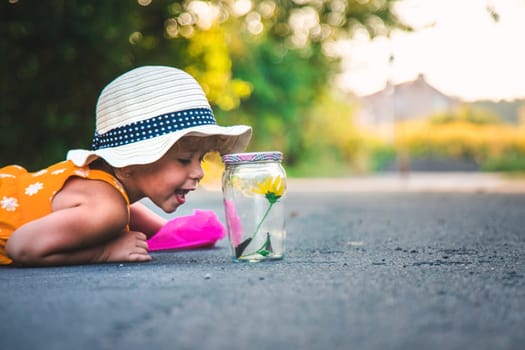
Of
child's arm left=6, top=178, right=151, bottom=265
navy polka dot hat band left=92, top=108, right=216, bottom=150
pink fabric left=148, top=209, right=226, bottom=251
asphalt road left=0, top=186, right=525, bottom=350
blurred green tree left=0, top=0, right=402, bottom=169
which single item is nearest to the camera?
asphalt road left=0, top=186, right=525, bottom=350

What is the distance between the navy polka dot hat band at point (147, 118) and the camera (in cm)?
283

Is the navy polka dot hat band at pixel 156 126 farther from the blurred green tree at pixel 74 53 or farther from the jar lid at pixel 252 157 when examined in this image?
the blurred green tree at pixel 74 53

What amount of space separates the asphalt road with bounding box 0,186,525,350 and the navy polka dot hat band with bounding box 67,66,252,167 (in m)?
0.44

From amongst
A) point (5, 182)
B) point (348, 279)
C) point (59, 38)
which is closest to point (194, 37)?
point (59, 38)

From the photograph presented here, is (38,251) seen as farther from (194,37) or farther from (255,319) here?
(194,37)

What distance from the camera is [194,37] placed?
30.6ft

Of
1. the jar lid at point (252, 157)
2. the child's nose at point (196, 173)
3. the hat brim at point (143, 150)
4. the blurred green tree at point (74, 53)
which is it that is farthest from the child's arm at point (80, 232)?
the blurred green tree at point (74, 53)

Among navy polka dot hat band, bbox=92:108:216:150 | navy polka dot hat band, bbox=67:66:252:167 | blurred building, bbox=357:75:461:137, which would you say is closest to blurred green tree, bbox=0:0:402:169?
navy polka dot hat band, bbox=67:66:252:167

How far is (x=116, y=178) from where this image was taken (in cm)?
301

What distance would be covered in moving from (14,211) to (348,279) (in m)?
1.43

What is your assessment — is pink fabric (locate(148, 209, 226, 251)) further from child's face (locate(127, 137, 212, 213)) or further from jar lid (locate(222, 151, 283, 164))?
jar lid (locate(222, 151, 283, 164))

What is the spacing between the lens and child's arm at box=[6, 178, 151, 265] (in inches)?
109

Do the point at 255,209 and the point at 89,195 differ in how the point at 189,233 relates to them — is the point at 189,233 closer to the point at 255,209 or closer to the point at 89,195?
the point at 255,209

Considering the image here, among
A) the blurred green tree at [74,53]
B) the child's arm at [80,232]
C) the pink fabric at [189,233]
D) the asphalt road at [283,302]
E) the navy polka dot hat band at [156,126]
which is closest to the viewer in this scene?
the asphalt road at [283,302]
